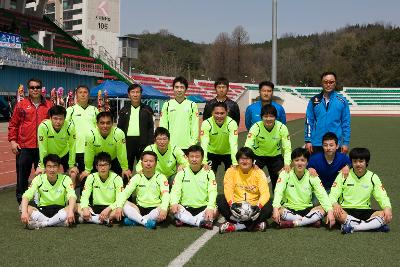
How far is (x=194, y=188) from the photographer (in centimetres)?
679

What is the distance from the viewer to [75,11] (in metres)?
89.6


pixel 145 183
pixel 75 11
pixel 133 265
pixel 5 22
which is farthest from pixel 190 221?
pixel 75 11

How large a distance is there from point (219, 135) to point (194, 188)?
0.92 metres

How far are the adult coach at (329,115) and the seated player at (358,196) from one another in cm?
45

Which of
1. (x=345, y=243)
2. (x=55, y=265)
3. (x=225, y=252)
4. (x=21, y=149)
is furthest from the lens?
(x=21, y=149)

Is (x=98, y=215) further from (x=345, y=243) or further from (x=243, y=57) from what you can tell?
(x=243, y=57)

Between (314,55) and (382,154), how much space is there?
10477 cm

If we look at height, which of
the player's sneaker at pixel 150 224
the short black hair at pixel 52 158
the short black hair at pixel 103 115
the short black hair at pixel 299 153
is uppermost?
the short black hair at pixel 103 115

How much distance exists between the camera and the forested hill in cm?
9644

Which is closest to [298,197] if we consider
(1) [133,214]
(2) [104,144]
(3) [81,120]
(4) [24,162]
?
(1) [133,214]

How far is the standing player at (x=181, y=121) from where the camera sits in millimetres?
7445

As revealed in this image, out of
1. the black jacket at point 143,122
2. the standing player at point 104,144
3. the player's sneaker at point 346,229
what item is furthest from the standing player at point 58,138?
the player's sneaker at point 346,229

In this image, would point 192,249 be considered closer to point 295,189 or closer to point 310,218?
point 310,218

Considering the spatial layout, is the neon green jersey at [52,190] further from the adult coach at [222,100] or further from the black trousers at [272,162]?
the black trousers at [272,162]
